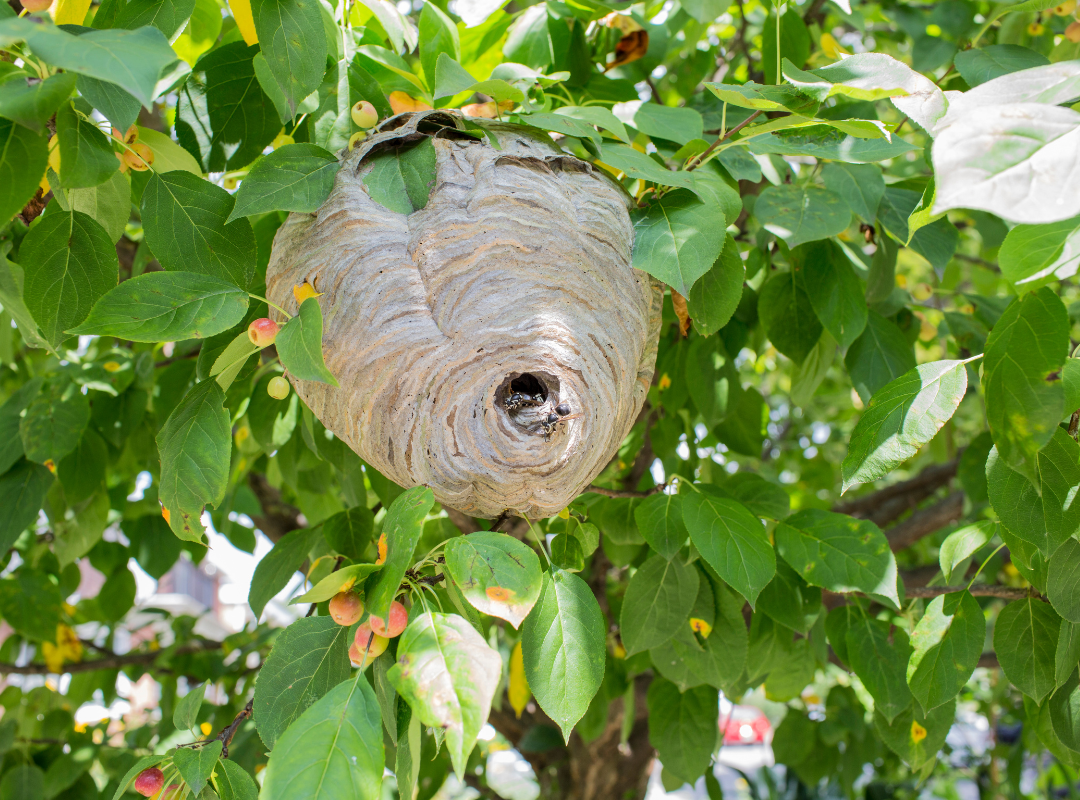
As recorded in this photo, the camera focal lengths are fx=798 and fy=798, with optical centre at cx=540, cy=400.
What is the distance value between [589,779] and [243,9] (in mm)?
2991

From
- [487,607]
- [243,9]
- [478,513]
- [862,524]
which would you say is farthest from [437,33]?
[862,524]

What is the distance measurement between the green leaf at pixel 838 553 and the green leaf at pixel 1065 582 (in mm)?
260

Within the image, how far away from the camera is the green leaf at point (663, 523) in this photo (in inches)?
57.1

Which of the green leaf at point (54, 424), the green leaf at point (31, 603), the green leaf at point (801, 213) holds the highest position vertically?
the green leaf at point (801, 213)

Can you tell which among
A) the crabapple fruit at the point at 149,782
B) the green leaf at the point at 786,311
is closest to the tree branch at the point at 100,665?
the crabapple fruit at the point at 149,782

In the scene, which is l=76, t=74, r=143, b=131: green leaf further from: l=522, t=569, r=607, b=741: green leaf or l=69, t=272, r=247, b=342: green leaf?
l=522, t=569, r=607, b=741: green leaf

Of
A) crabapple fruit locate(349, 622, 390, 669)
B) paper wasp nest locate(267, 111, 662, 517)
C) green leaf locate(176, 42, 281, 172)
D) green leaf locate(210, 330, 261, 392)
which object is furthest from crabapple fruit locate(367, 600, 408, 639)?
green leaf locate(176, 42, 281, 172)

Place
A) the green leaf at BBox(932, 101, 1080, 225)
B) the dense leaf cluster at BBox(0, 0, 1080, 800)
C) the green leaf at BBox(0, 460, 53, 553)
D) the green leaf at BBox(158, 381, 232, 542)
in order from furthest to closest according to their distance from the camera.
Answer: the green leaf at BBox(0, 460, 53, 553), the green leaf at BBox(158, 381, 232, 542), the dense leaf cluster at BBox(0, 0, 1080, 800), the green leaf at BBox(932, 101, 1080, 225)

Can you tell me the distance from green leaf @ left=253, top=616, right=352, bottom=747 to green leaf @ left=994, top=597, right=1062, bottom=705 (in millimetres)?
1090

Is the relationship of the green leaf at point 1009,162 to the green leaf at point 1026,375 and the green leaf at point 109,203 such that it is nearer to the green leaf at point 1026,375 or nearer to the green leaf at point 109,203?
the green leaf at point 1026,375

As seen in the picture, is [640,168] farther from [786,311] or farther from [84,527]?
[84,527]

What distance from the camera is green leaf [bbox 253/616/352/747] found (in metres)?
1.03

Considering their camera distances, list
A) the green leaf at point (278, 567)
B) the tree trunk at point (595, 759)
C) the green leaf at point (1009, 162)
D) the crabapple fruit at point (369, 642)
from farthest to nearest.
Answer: the tree trunk at point (595, 759), the green leaf at point (278, 567), the crabapple fruit at point (369, 642), the green leaf at point (1009, 162)

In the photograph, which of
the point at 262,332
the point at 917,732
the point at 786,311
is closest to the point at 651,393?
the point at 786,311
